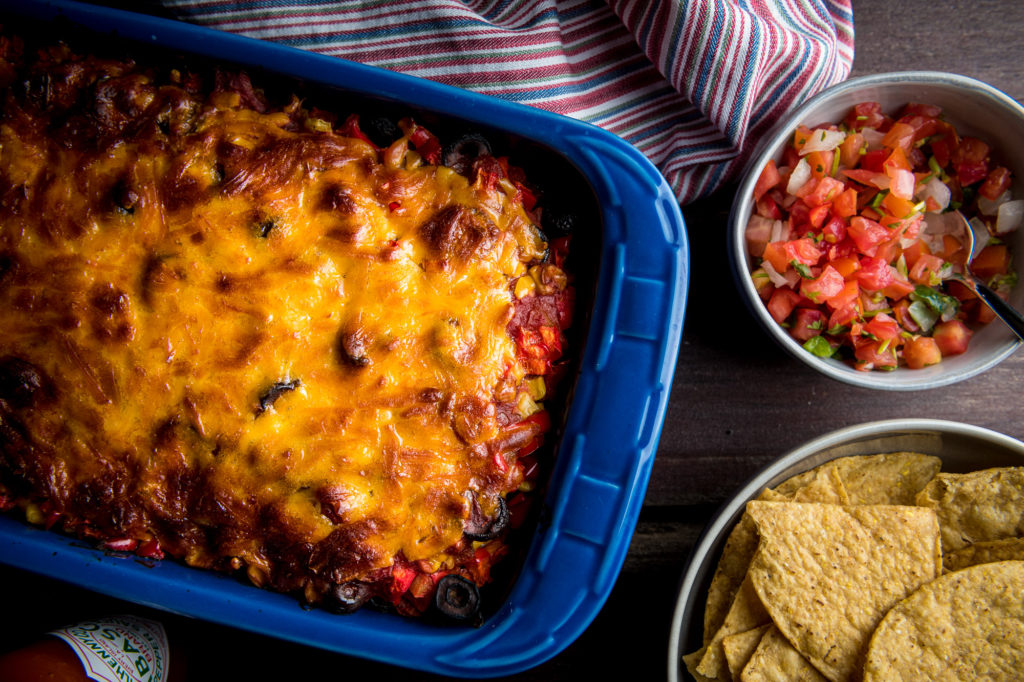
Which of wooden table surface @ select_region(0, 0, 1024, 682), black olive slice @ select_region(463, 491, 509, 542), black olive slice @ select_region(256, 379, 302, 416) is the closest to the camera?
black olive slice @ select_region(256, 379, 302, 416)

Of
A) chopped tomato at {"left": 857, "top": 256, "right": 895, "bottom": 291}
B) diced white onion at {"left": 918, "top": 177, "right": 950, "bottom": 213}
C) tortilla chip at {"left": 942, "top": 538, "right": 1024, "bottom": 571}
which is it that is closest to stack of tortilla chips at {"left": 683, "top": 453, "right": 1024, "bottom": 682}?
tortilla chip at {"left": 942, "top": 538, "right": 1024, "bottom": 571}

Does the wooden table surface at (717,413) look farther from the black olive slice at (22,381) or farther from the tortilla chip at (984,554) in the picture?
the black olive slice at (22,381)

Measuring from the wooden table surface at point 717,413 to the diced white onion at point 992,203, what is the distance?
1.38 ft

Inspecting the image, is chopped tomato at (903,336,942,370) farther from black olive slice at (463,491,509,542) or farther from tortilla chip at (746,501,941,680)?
black olive slice at (463,491,509,542)

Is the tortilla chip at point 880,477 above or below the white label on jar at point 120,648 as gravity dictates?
above

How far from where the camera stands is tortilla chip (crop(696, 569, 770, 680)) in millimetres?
1786

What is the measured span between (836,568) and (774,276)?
0.79 m

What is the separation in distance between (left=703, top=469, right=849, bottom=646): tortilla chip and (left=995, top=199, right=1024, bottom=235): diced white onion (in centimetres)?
87

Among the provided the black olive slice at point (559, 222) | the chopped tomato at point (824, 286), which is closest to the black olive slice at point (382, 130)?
the black olive slice at point (559, 222)

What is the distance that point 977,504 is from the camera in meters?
1.80

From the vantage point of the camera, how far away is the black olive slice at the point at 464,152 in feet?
5.74

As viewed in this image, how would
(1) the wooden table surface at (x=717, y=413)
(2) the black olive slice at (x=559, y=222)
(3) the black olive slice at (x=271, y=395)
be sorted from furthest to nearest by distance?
(1) the wooden table surface at (x=717, y=413)
(2) the black olive slice at (x=559, y=222)
(3) the black olive slice at (x=271, y=395)

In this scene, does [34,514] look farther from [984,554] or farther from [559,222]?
[984,554]

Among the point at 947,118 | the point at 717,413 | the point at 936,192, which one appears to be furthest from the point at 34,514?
the point at 947,118
